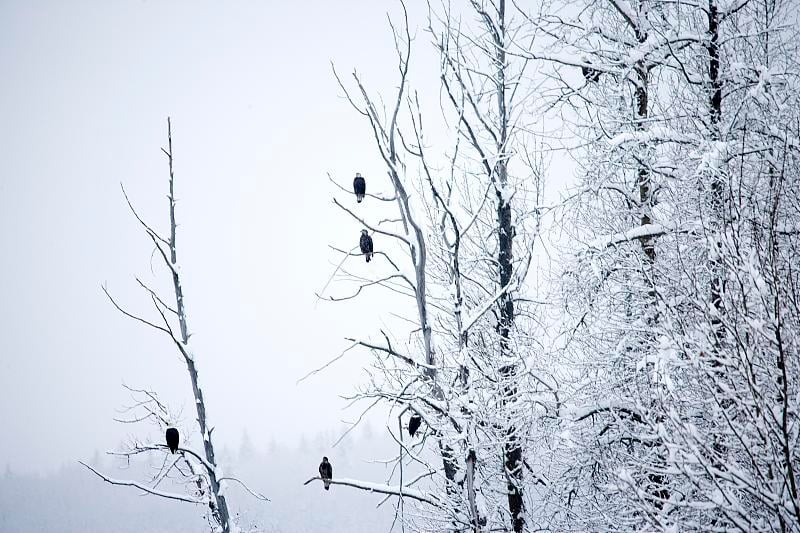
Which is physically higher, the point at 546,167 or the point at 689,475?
the point at 546,167

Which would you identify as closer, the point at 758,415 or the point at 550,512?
the point at 758,415

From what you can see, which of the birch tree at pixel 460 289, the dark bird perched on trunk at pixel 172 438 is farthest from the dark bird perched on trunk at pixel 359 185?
the dark bird perched on trunk at pixel 172 438

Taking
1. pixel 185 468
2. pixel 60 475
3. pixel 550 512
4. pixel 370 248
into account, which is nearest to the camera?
pixel 370 248

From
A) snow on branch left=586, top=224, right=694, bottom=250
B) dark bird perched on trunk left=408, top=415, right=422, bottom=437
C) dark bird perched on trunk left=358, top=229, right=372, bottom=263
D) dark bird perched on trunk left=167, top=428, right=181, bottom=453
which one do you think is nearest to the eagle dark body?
snow on branch left=586, top=224, right=694, bottom=250

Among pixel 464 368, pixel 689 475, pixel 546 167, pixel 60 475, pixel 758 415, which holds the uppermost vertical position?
pixel 60 475

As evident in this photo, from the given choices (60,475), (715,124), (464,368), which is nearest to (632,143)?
(715,124)

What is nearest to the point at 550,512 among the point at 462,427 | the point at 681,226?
the point at 462,427

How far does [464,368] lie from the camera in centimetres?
500

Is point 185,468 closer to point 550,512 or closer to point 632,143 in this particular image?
point 550,512

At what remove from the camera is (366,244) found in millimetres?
5441

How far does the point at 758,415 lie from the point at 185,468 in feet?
25.0

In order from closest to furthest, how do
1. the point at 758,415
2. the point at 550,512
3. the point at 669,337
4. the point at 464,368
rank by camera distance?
the point at 758,415
the point at 669,337
the point at 464,368
the point at 550,512

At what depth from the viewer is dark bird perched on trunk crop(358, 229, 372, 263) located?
5352 mm

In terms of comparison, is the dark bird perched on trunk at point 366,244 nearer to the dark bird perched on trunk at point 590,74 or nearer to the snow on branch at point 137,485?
the dark bird perched on trunk at point 590,74
